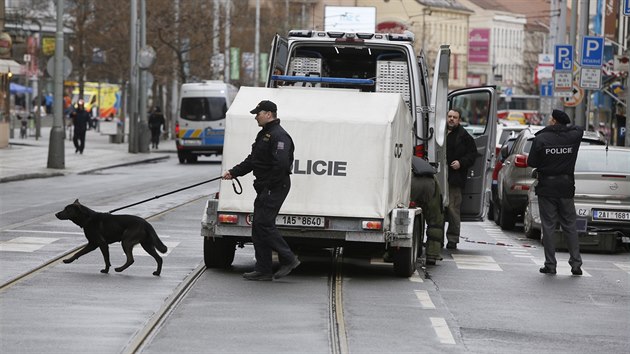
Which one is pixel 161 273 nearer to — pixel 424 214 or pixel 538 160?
pixel 424 214

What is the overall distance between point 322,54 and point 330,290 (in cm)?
524

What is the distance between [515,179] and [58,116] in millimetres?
20727

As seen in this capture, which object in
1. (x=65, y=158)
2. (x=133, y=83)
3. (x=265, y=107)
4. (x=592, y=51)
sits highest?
(x=592, y=51)

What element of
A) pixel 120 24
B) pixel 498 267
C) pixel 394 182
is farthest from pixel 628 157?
pixel 120 24

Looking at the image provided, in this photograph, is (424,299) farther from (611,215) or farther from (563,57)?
(563,57)

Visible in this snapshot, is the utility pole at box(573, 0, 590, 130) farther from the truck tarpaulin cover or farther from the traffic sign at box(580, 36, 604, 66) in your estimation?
the truck tarpaulin cover

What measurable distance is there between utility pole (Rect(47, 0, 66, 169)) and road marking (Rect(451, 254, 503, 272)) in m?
23.9

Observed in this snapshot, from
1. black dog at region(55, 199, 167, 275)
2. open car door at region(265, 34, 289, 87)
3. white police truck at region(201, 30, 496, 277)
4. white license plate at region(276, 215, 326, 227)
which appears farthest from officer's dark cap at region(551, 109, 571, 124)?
black dog at region(55, 199, 167, 275)

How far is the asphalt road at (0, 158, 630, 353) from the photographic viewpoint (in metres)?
11.1

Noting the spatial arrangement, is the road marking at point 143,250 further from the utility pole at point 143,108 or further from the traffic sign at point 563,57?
the utility pole at point 143,108

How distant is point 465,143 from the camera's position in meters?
19.8

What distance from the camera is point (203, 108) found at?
2143 inches

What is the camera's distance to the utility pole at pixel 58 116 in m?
41.9

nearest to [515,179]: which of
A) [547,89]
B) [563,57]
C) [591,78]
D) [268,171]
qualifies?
[268,171]
